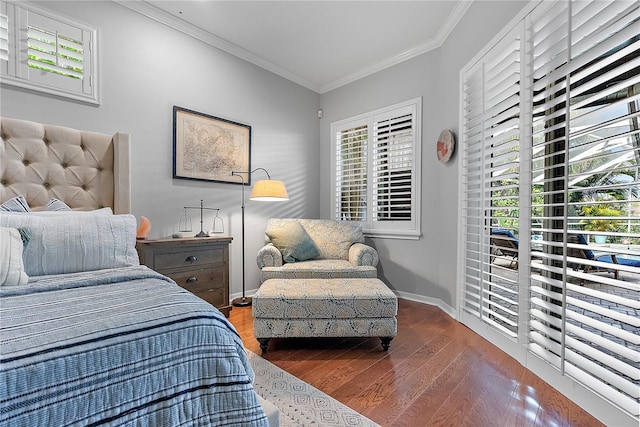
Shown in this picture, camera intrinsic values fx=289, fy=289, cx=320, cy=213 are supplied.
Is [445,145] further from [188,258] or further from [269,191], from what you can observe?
[188,258]

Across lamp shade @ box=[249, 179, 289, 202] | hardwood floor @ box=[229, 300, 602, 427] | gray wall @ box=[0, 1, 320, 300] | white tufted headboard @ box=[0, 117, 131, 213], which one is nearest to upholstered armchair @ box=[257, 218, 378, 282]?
lamp shade @ box=[249, 179, 289, 202]

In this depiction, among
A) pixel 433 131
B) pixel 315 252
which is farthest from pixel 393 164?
pixel 315 252

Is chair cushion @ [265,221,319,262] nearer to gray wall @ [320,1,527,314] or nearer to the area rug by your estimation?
gray wall @ [320,1,527,314]

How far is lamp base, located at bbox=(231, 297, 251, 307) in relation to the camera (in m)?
3.03

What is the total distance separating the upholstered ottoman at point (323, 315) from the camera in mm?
2025

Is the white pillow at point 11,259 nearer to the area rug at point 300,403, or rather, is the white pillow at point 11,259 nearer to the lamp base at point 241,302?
the area rug at point 300,403

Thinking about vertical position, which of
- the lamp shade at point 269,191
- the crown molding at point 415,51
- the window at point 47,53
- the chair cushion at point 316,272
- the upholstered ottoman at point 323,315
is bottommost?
the upholstered ottoman at point 323,315

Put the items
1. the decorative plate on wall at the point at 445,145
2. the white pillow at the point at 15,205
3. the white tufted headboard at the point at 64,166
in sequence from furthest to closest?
the decorative plate on wall at the point at 445,145
the white tufted headboard at the point at 64,166
the white pillow at the point at 15,205

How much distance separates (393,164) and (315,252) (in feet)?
4.65

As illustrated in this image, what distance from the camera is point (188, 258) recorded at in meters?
2.48

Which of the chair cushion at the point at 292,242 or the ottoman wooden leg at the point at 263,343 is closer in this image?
the ottoman wooden leg at the point at 263,343

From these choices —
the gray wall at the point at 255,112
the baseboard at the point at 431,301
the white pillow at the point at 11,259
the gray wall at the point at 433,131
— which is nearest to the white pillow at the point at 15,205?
the white pillow at the point at 11,259

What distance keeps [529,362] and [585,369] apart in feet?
1.34

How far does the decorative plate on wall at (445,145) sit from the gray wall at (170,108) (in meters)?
1.80
